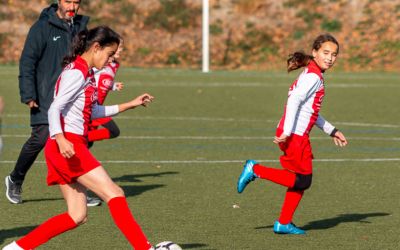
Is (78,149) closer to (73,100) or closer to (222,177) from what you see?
(73,100)

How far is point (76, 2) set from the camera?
10.5 meters

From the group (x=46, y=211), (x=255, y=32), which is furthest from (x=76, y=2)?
(x=255, y=32)

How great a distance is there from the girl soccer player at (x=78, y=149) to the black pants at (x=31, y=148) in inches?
121

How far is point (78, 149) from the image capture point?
7816 mm

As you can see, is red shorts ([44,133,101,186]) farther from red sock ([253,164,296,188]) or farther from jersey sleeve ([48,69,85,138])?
red sock ([253,164,296,188])

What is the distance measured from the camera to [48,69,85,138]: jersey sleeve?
7.72 metres

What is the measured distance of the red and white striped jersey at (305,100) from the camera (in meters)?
9.45

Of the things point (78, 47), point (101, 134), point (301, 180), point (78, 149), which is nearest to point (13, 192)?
point (101, 134)

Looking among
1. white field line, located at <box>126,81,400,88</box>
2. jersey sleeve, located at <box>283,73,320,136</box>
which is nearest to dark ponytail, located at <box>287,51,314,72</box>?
jersey sleeve, located at <box>283,73,320,136</box>

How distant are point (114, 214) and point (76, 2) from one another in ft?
10.8

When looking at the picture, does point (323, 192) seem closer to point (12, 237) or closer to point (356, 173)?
point (356, 173)

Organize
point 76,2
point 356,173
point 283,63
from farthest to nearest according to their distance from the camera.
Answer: point 283,63 < point 356,173 < point 76,2

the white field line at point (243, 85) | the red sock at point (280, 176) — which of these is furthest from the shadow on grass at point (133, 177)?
the white field line at point (243, 85)

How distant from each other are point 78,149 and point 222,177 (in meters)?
5.53
